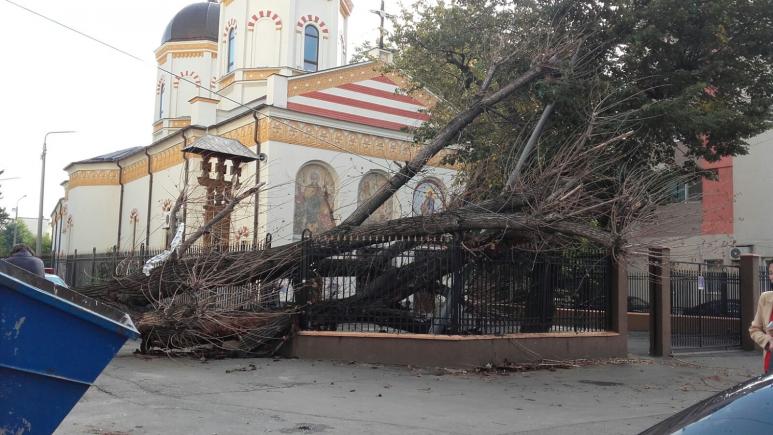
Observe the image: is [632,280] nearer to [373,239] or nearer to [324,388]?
[373,239]

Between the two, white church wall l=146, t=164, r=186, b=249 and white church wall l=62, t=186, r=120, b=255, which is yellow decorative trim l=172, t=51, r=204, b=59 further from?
white church wall l=146, t=164, r=186, b=249

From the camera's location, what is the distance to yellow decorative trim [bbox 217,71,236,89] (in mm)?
31822

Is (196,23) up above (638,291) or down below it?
above

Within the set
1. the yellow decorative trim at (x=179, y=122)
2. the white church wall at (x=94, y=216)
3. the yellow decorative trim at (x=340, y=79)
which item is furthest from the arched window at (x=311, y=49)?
the white church wall at (x=94, y=216)

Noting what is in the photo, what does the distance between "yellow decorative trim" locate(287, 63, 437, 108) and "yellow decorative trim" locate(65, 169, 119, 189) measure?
1724 centimetres

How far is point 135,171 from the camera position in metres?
36.3

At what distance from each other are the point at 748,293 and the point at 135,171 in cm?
3009

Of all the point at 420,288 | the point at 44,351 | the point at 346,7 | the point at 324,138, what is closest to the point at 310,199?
the point at 324,138

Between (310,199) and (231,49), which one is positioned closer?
(310,199)

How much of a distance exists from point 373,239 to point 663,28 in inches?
292

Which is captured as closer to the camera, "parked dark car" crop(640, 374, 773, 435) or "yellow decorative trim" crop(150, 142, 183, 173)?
"parked dark car" crop(640, 374, 773, 435)

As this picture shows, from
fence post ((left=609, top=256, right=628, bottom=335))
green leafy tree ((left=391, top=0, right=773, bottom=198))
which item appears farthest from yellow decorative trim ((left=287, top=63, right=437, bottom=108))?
fence post ((left=609, top=256, right=628, bottom=335))

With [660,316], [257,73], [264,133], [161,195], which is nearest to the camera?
[660,316]

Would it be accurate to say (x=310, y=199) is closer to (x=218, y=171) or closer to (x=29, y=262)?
(x=218, y=171)
